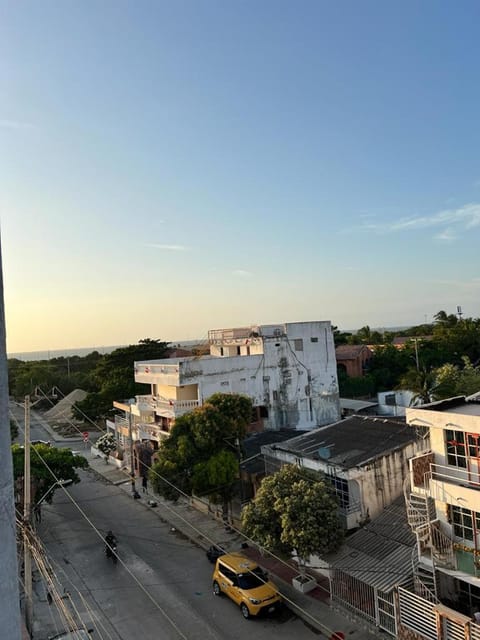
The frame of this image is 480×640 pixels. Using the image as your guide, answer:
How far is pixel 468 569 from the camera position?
12375 mm

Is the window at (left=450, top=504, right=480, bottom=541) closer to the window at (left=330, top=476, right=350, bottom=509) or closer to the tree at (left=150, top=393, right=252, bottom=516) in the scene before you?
the window at (left=330, top=476, right=350, bottom=509)

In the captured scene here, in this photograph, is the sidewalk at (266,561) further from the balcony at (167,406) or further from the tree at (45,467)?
the tree at (45,467)

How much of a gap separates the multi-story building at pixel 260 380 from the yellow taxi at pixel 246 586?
39.1 feet

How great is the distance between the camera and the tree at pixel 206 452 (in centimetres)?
2094

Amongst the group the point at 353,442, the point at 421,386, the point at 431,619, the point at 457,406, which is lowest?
the point at 431,619

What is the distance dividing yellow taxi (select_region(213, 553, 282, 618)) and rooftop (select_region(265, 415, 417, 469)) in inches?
195

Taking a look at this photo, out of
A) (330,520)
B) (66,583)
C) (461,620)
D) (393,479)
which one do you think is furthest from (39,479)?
(461,620)

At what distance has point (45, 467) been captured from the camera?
23.1 m

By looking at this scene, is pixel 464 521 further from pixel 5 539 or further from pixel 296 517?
pixel 5 539

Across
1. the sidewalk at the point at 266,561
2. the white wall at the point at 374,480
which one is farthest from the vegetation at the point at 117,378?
the white wall at the point at 374,480

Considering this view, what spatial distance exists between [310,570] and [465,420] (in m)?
9.21

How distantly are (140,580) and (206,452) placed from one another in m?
5.91

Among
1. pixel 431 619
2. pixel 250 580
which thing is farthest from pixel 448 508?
pixel 250 580

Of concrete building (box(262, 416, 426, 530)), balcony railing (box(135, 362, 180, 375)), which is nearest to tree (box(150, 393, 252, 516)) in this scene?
concrete building (box(262, 416, 426, 530))
